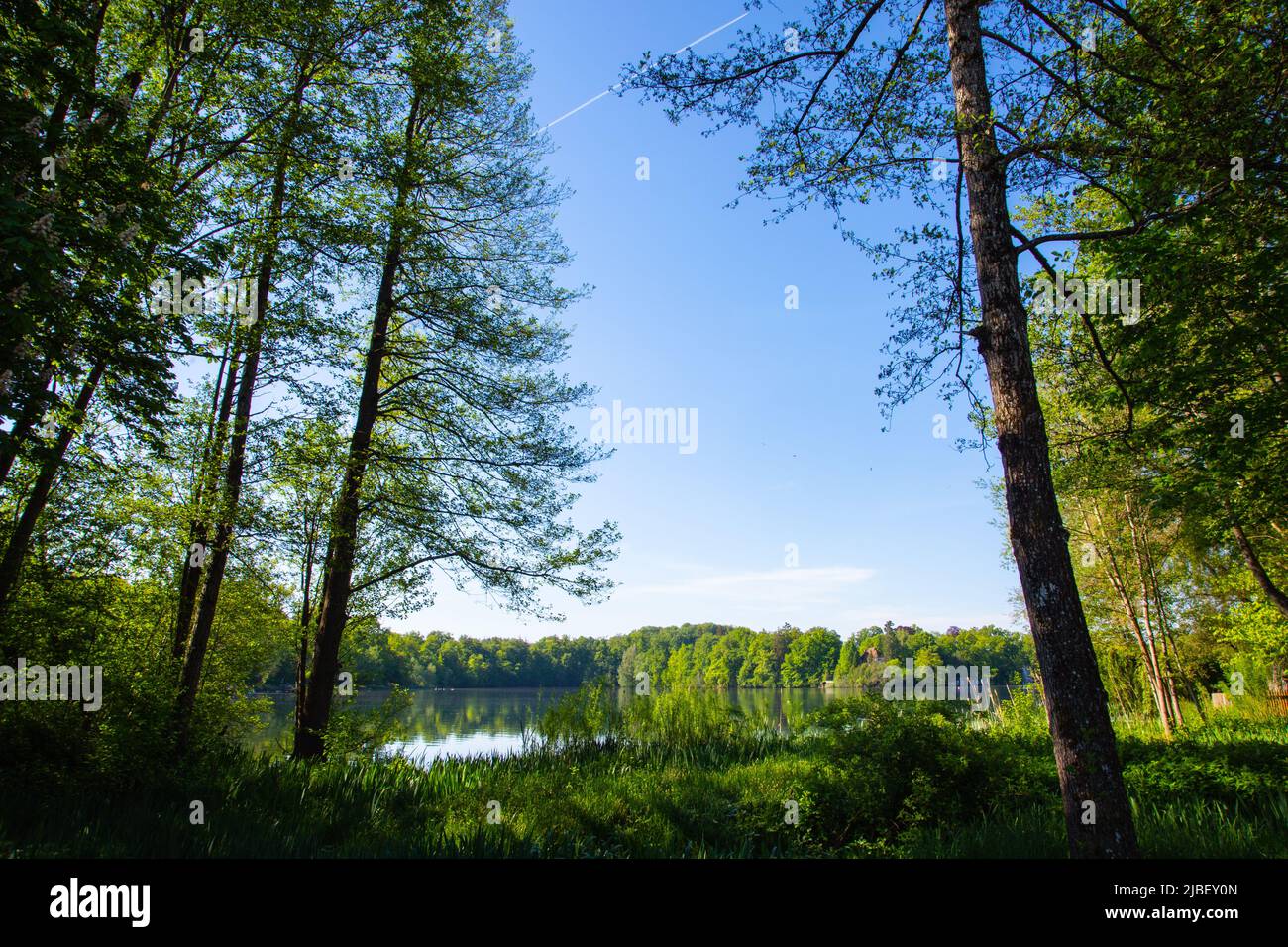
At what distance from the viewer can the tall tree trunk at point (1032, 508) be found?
152 inches

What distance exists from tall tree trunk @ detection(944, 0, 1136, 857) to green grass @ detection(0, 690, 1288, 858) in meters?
1.16

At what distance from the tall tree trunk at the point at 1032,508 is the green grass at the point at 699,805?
45.5 inches

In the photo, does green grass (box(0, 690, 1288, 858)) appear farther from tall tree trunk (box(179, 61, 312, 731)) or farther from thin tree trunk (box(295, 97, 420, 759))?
thin tree trunk (box(295, 97, 420, 759))

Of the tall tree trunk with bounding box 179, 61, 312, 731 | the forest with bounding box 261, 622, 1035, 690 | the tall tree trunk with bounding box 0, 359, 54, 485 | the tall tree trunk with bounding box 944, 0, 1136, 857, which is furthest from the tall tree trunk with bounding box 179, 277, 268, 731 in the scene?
the forest with bounding box 261, 622, 1035, 690

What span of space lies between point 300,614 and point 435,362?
5.04 metres

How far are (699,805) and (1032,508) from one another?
17.0 feet

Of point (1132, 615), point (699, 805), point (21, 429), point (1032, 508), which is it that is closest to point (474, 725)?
point (699, 805)

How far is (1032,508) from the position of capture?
4293 millimetres

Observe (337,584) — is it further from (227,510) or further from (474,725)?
(474,725)

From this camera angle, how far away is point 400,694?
11.4 meters

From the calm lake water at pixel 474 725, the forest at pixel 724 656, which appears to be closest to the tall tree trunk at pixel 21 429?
the calm lake water at pixel 474 725

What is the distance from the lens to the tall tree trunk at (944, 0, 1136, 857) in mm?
3857

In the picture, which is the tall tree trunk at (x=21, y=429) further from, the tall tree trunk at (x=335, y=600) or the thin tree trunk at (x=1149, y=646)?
the thin tree trunk at (x=1149, y=646)
